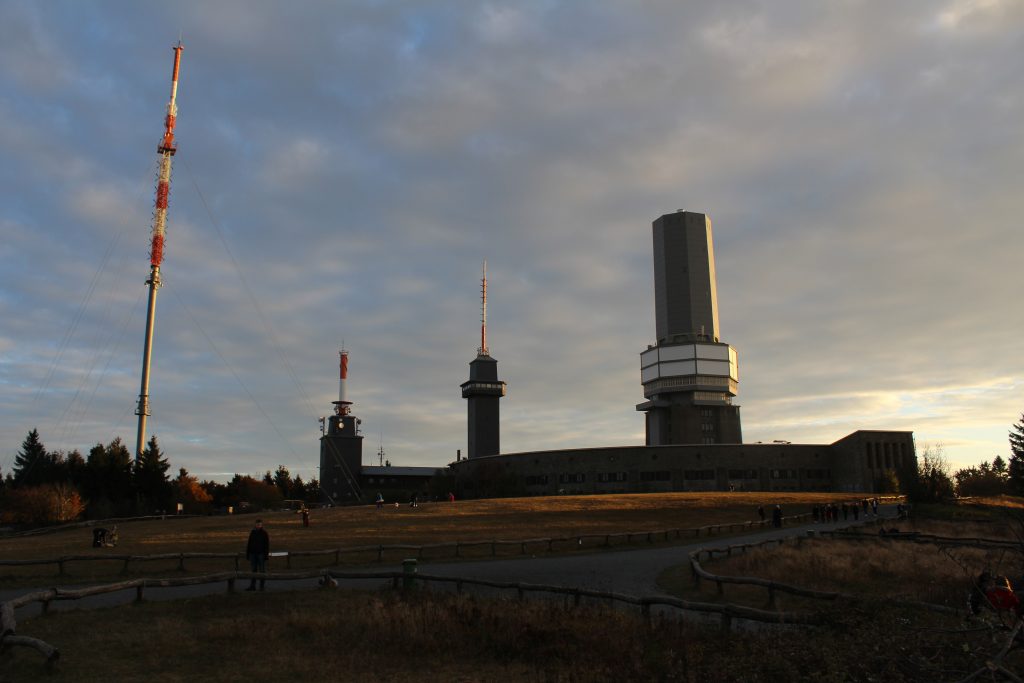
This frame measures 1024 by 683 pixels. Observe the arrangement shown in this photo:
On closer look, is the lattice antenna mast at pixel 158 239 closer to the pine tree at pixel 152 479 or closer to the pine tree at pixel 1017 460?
the pine tree at pixel 152 479

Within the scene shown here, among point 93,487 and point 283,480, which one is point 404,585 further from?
point 283,480

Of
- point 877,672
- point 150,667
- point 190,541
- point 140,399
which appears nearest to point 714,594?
point 877,672

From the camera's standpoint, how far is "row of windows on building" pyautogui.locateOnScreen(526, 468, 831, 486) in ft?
366

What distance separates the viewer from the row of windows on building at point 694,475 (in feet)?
366

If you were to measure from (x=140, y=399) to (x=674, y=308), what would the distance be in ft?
333

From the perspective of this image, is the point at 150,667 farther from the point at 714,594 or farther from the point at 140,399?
the point at 140,399

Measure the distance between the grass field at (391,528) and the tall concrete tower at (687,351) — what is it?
7173 cm

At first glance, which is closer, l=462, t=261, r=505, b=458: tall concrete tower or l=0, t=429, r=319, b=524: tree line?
l=0, t=429, r=319, b=524: tree line

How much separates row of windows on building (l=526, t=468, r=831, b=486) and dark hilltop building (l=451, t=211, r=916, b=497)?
0.15 meters

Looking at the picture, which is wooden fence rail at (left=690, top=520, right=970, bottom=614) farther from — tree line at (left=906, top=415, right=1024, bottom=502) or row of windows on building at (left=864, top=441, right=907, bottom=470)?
row of windows on building at (left=864, top=441, right=907, bottom=470)

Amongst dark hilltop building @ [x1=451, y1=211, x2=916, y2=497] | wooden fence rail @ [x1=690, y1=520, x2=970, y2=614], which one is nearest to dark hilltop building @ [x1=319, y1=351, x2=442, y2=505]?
dark hilltop building @ [x1=451, y1=211, x2=916, y2=497]

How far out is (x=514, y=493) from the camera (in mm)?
116812

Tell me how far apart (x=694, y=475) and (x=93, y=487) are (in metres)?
79.3

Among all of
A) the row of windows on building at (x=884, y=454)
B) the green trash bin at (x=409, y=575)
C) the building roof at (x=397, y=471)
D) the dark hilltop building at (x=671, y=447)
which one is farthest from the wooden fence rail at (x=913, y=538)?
the building roof at (x=397, y=471)
